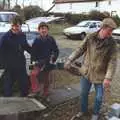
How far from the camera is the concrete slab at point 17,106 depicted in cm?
542

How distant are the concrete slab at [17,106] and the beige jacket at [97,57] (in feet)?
3.27

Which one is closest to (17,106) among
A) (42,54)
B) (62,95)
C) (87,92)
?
(87,92)

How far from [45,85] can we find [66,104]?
1.83 feet

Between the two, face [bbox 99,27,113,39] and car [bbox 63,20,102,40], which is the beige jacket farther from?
car [bbox 63,20,102,40]

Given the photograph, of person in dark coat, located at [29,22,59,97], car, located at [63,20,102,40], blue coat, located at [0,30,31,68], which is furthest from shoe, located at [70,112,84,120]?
car, located at [63,20,102,40]

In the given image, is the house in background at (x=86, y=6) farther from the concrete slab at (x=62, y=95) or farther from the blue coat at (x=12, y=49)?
the blue coat at (x=12, y=49)

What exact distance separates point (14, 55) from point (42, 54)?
1.81ft

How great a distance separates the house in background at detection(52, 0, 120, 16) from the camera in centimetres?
5466

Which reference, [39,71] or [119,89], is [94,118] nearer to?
[39,71]

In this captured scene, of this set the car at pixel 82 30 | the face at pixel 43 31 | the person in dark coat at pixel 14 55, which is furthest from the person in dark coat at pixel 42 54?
the car at pixel 82 30

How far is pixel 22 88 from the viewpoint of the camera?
7.42 meters

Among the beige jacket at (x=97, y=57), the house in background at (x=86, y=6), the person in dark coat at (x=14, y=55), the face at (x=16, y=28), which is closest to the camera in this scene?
the beige jacket at (x=97, y=57)

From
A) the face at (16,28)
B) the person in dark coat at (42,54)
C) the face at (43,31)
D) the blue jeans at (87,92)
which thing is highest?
the face at (16,28)

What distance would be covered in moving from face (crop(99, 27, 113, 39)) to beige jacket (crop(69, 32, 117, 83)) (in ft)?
0.27
